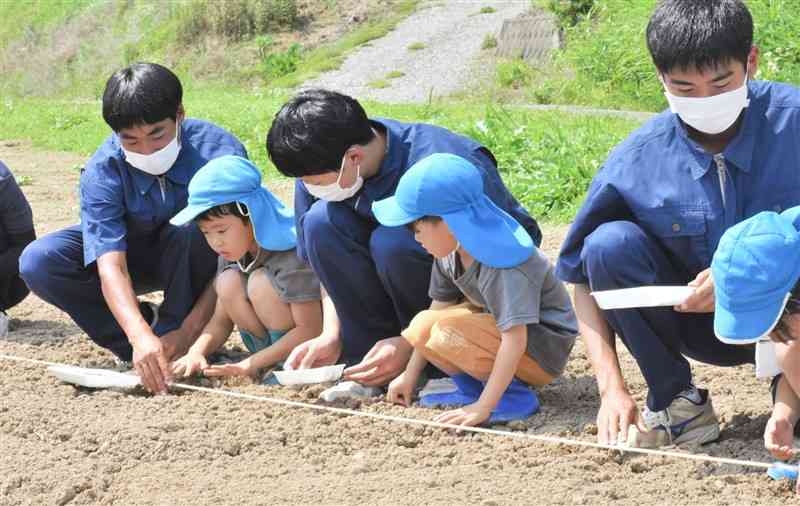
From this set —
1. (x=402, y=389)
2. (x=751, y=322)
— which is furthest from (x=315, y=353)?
(x=751, y=322)

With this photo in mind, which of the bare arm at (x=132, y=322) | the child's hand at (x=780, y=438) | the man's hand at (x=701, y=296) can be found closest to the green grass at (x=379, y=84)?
the bare arm at (x=132, y=322)

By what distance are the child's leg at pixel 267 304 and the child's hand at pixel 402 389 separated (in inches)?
22.6

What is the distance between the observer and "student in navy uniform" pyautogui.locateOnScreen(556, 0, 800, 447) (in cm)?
317

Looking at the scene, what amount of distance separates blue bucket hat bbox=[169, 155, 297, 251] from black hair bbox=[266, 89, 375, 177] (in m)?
0.27

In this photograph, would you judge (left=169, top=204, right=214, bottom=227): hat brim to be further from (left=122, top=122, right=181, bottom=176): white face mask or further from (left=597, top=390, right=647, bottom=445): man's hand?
(left=597, top=390, right=647, bottom=445): man's hand

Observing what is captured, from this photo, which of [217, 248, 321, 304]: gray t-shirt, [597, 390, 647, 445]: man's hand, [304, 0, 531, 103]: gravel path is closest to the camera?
[597, 390, 647, 445]: man's hand

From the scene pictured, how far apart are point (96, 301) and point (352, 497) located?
1.88 m

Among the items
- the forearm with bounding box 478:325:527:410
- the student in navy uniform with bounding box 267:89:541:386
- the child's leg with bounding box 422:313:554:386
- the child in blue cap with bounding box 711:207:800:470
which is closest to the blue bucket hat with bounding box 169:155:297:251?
the student in navy uniform with bounding box 267:89:541:386

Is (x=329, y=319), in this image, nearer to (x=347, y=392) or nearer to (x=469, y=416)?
(x=347, y=392)

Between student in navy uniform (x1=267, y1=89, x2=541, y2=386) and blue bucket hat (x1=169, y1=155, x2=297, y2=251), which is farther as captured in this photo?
blue bucket hat (x1=169, y1=155, x2=297, y2=251)

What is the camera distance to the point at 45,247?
463 centimetres

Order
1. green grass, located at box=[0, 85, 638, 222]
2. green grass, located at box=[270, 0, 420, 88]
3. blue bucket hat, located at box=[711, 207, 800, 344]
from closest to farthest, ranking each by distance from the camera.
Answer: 1. blue bucket hat, located at box=[711, 207, 800, 344]
2. green grass, located at box=[0, 85, 638, 222]
3. green grass, located at box=[270, 0, 420, 88]

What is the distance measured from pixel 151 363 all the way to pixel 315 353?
0.56 meters

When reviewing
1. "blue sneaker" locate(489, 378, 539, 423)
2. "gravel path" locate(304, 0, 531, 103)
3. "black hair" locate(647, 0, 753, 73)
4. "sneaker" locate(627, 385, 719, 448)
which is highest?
"black hair" locate(647, 0, 753, 73)
